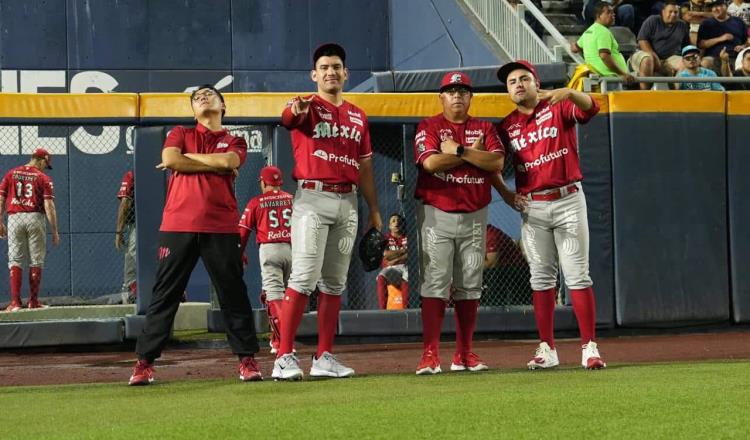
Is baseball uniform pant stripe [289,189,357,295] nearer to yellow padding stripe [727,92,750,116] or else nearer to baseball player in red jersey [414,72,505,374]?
baseball player in red jersey [414,72,505,374]

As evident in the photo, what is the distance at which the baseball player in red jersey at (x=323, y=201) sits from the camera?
6.89 m

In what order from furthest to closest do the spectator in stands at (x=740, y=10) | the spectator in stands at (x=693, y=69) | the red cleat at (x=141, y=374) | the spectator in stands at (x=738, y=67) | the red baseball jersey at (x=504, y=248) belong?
the spectator in stands at (x=740, y=10), the spectator in stands at (x=738, y=67), the spectator in stands at (x=693, y=69), the red baseball jersey at (x=504, y=248), the red cleat at (x=141, y=374)

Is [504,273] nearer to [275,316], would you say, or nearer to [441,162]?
[275,316]

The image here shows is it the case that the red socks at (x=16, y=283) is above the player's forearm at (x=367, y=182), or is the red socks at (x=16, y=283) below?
below

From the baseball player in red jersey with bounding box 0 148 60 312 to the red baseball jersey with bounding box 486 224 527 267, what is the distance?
5056mm

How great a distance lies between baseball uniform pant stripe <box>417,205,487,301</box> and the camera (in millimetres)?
7426

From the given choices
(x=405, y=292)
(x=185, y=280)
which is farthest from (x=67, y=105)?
(x=185, y=280)

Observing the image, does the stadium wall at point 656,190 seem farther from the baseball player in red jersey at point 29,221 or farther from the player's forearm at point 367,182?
the player's forearm at point 367,182

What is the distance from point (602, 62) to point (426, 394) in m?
8.12

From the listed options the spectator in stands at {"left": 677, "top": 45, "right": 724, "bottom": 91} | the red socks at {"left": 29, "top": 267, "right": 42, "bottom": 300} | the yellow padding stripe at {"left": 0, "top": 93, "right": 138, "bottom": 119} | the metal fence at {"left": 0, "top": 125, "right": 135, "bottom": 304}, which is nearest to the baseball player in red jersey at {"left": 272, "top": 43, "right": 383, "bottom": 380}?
the yellow padding stripe at {"left": 0, "top": 93, "right": 138, "bottom": 119}

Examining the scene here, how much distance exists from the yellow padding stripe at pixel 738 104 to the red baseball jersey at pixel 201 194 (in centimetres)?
657

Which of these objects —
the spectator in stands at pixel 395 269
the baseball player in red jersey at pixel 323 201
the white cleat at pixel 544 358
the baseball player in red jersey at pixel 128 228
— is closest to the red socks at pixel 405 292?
the spectator in stands at pixel 395 269

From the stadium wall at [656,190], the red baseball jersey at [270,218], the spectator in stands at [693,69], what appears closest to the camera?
the red baseball jersey at [270,218]

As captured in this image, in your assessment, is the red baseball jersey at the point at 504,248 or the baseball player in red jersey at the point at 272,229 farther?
the red baseball jersey at the point at 504,248
